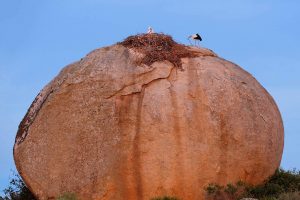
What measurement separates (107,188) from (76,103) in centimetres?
227

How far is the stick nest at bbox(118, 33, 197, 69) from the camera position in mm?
17047

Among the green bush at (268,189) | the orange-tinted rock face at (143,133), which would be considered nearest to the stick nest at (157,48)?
the orange-tinted rock face at (143,133)

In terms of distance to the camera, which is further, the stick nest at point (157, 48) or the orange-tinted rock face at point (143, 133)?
the stick nest at point (157, 48)

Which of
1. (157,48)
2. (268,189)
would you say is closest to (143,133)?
(157,48)

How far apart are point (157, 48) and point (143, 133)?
2.61 m

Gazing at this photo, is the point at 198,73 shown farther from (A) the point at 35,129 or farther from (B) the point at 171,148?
(A) the point at 35,129

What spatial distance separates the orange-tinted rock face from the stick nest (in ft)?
0.78

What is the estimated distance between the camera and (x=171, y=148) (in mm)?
15953

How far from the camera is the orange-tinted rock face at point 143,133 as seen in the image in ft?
52.3

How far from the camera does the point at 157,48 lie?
1745 centimetres

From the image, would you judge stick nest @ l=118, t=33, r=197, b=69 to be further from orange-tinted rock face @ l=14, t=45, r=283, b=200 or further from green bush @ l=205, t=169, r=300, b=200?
green bush @ l=205, t=169, r=300, b=200

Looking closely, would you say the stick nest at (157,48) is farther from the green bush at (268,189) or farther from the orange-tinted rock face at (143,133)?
the green bush at (268,189)

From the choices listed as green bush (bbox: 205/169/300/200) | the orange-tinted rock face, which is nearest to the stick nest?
the orange-tinted rock face

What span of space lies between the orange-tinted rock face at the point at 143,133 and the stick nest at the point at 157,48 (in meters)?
0.24
